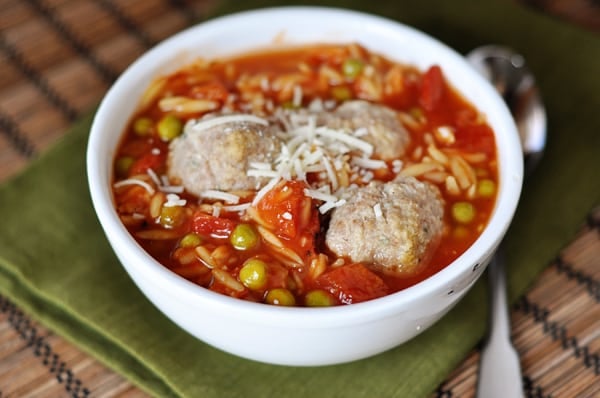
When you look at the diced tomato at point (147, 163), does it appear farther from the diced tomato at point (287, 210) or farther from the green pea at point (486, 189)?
the green pea at point (486, 189)

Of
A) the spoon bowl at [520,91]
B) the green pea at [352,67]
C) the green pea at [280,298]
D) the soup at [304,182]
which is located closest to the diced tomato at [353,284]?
the soup at [304,182]

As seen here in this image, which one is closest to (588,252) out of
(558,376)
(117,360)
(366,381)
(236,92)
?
(558,376)

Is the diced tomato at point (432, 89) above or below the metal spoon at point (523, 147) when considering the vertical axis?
above

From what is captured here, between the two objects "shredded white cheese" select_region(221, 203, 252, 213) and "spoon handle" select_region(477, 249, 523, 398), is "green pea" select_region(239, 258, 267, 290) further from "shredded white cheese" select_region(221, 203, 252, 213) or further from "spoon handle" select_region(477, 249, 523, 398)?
"spoon handle" select_region(477, 249, 523, 398)

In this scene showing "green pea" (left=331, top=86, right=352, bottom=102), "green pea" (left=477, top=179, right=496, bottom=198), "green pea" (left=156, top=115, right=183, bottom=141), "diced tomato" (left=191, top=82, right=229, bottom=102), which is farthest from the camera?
"green pea" (left=331, top=86, right=352, bottom=102)

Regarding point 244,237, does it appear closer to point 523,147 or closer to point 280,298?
point 280,298

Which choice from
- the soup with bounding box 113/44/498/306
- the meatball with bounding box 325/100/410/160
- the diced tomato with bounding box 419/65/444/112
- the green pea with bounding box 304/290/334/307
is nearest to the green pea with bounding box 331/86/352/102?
the soup with bounding box 113/44/498/306

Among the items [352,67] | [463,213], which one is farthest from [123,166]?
[463,213]
